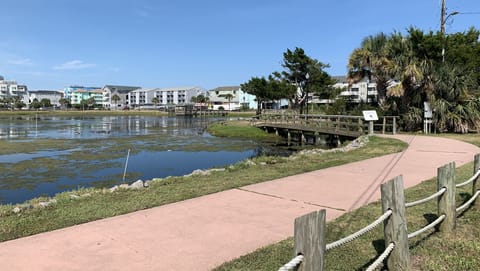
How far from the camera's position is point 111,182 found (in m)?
11.5

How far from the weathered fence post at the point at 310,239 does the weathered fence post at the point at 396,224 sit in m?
1.26

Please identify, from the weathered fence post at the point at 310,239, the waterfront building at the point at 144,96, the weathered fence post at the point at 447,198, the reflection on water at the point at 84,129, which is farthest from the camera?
the waterfront building at the point at 144,96

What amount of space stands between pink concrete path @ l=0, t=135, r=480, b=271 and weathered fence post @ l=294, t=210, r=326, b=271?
1.56 m

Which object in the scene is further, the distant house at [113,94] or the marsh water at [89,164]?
the distant house at [113,94]

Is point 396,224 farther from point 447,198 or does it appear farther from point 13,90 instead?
point 13,90

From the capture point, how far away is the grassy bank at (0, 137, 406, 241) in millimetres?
4949

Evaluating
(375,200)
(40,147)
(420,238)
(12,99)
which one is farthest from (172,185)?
(12,99)

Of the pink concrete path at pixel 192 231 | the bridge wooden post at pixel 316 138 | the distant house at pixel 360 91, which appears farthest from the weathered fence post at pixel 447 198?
the bridge wooden post at pixel 316 138

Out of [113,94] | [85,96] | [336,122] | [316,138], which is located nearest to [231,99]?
[113,94]

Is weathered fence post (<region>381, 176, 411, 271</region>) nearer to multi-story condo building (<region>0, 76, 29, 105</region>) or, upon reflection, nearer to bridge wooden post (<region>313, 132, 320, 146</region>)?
bridge wooden post (<region>313, 132, 320, 146</region>)

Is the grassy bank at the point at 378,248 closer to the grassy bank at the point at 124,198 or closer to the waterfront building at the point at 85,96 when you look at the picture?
the grassy bank at the point at 124,198

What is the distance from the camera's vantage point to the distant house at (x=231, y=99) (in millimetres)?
133125

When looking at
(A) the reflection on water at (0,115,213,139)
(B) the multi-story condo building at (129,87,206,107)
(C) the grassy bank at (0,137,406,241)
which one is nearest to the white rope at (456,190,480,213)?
(C) the grassy bank at (0,137,406,241)

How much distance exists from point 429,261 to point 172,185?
4952 millimetres
